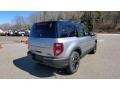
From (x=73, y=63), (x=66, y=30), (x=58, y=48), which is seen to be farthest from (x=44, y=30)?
(x=73, y=63)

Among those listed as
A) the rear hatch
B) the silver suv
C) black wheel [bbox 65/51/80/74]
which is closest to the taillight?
the silver suv

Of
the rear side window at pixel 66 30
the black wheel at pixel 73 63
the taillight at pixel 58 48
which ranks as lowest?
the black wheel at pixel 73 63

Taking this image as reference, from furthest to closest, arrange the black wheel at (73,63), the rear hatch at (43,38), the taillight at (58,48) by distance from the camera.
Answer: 1. the black wheel at (73,63)
2. the rear hatch at (43,38)
3. the taillight at (58,48)

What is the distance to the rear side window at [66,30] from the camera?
4430mm

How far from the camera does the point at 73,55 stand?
4773 millimetres

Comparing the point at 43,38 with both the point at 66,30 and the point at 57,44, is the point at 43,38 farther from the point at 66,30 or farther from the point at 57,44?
the point at 66,30

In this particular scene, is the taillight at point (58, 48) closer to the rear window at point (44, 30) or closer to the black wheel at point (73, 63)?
the rear window at point (44, 30)

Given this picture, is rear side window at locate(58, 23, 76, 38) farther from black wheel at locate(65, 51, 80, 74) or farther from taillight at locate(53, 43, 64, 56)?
black wheel at locate(65, 51, 80, 74)

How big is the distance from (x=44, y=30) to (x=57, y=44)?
796mm

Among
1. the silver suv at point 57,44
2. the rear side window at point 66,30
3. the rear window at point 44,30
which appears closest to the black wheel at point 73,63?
the silver suv at point 57,44
